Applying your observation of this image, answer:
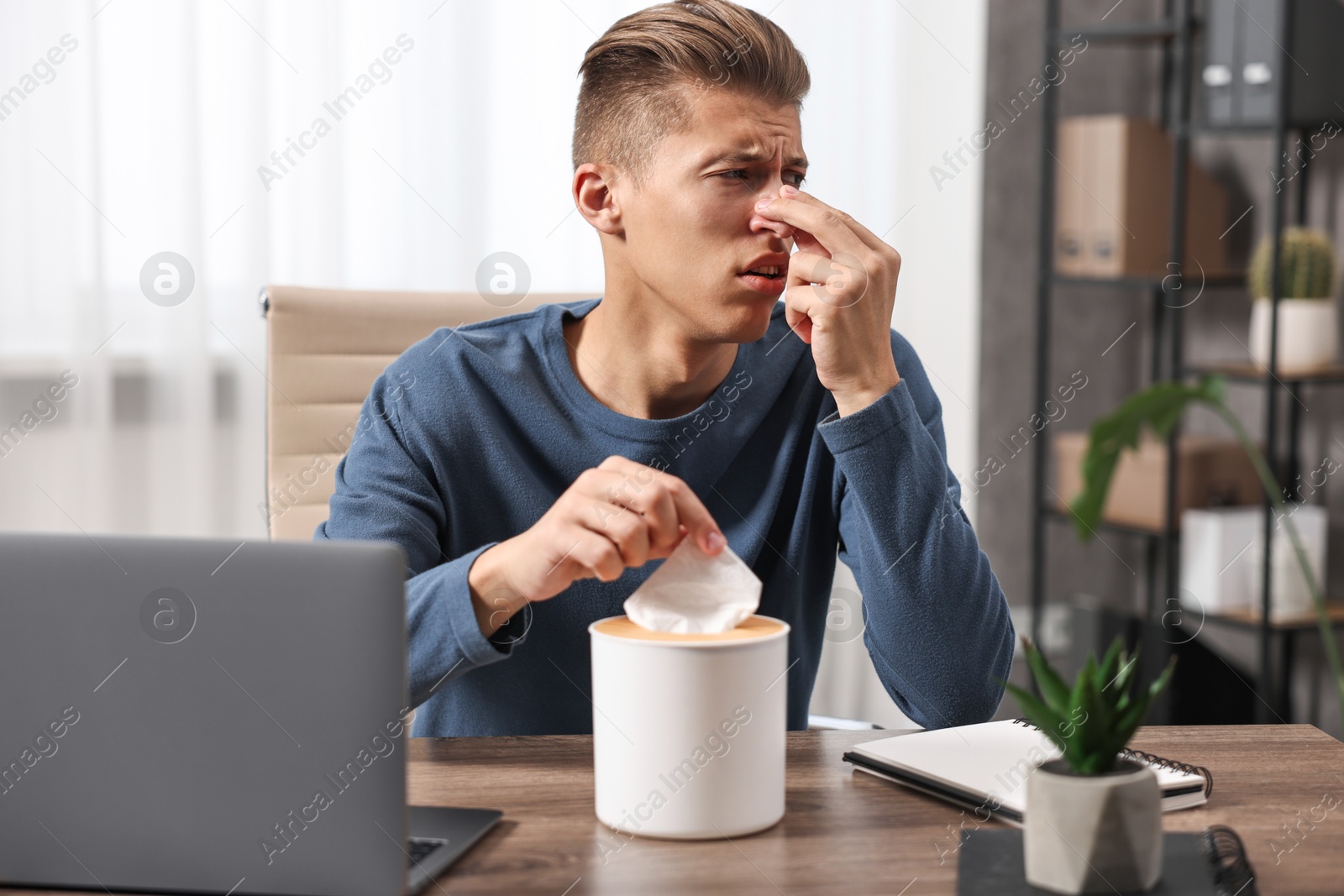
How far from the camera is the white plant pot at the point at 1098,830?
0.65 m

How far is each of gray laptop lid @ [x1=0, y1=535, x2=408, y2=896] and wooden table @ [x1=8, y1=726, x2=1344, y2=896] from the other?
3.6 inches

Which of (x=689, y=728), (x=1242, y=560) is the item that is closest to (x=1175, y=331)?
(x=1242, y=560)

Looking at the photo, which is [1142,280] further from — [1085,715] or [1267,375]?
[1085,715]

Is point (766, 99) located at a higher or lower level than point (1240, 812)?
higher

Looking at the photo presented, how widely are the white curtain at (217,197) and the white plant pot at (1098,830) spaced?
6.43 ft

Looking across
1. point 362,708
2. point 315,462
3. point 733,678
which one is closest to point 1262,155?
point 315,462

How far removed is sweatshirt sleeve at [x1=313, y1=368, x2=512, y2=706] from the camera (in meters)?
0.97

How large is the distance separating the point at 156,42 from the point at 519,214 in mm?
725

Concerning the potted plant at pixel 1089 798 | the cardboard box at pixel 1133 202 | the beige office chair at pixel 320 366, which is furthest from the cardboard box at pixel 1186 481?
the potted plant at pixel 1089 798

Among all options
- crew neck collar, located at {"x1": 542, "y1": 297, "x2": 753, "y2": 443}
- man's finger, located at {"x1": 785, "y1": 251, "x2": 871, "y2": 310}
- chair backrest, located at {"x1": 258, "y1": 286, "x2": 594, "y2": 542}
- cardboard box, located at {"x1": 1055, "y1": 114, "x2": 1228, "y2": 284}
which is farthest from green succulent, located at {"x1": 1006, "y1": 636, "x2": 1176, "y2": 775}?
cardboard box, located at {"x1": 1055, "y1": 114, "x2": 1228, "y2": 284}

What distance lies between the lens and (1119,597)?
3139mm

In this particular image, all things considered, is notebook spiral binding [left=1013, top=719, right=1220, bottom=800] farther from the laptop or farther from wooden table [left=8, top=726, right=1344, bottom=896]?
the laptop

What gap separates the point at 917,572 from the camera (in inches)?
43.4

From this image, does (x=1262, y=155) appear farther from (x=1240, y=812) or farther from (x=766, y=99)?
(x=1240, y=812)
